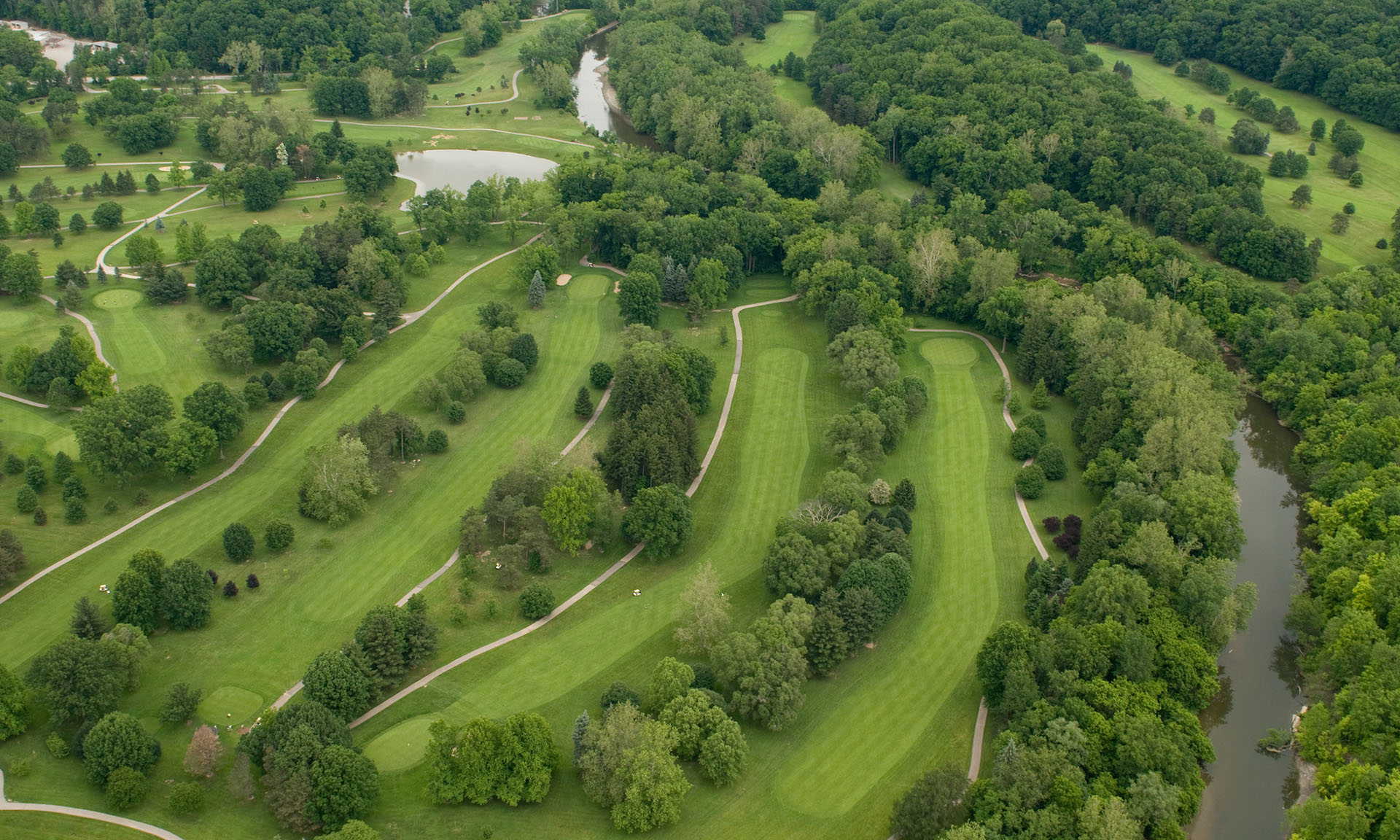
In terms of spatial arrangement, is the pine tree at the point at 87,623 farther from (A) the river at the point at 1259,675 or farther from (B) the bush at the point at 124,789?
(A) the river at the point at 1259,675

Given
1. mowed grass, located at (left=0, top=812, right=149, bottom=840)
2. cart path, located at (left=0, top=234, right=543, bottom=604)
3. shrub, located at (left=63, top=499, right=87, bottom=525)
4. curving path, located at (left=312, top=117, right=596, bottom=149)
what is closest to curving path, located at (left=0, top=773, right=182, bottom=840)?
mowed grass, located at (left=0, top=812, right=149, bottom=840)

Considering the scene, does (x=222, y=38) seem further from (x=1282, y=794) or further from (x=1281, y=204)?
(x=1282, y=794)

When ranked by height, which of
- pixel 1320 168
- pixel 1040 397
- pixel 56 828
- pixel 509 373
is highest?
pixel 1320 168

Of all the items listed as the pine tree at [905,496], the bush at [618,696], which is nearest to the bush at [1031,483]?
the pine tree at [905,496]

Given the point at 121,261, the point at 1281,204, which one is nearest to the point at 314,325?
the point at 121,261

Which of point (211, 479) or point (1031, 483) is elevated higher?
point (1031, 483)

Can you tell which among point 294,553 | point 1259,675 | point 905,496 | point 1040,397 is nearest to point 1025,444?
point 1040,397

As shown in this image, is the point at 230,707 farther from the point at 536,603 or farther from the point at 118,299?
the point at 118,299

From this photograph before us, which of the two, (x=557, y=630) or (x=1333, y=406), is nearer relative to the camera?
→ (x=557, y=630)

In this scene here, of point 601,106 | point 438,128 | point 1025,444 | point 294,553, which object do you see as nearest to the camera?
point 294,553
